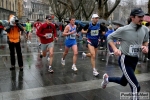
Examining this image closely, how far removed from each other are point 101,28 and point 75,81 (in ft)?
6.59

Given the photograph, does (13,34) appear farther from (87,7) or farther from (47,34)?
(87,7)

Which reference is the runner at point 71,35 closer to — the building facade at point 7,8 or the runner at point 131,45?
the runner at point 131,45

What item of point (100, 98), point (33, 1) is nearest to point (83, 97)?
point (100, 98)

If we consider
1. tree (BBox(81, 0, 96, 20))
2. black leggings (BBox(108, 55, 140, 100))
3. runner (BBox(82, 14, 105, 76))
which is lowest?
black leggings (BBox(108, 55, 140, 100))

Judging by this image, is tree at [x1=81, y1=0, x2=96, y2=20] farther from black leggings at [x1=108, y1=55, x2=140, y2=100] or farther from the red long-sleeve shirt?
black leggings at [x1=108, y1=55, x2=140, y2=100]

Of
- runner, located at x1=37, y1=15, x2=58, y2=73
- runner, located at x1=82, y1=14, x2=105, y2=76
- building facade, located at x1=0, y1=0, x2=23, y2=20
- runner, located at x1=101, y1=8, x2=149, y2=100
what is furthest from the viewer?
building facade, located at x1=0, y1=0, x2=23, y2=20

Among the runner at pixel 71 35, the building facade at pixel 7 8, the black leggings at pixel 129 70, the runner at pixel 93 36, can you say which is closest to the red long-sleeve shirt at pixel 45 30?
the runner at pixel 71 35

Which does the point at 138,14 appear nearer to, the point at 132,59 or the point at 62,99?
the point at 132,59

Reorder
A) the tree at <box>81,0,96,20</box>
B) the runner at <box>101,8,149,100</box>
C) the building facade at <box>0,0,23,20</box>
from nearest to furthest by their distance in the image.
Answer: the runner at <box>101,8,149,100</box>
the tree at <box>81,0,96,20</box>
the building facade at <box>0,0,23,20</box>

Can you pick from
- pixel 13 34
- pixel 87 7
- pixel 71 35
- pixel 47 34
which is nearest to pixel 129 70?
pixel 71 35

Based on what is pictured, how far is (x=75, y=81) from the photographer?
6027mm

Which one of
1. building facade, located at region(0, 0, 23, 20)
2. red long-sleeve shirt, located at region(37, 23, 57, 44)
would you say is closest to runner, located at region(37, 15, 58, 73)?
red long-sleeve shirt, located at region(37, 23, 57, 44)

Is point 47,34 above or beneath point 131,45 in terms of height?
above

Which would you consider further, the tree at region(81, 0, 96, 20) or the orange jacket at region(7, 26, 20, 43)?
the tree at region(81, 0, 96, 20)
